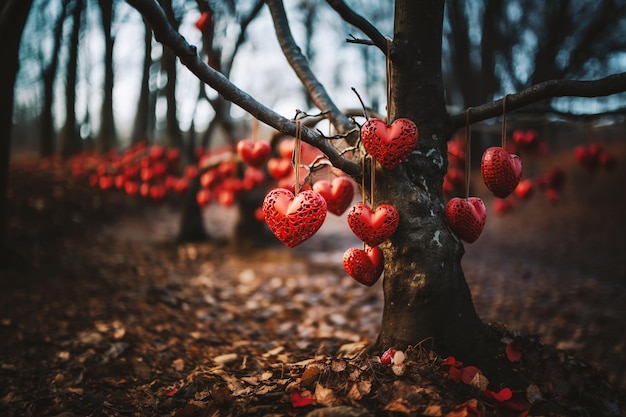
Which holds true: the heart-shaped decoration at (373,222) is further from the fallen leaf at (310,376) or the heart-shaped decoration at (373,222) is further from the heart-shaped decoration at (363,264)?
the fallen leaf at (310,376)

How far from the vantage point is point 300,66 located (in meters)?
2.68

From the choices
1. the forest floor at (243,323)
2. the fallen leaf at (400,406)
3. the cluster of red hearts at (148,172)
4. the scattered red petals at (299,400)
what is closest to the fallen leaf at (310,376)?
the forest floor at (243,323)

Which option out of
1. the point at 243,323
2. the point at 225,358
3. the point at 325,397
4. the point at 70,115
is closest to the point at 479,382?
the point at 325,397

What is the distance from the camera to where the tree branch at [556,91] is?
1925mm

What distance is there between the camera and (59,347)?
2.97m

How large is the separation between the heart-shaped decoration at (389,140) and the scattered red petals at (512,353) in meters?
1.31

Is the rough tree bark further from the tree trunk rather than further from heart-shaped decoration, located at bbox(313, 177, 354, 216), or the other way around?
heart-shaped decoration, located at bbox(313, 177, 354, 216)

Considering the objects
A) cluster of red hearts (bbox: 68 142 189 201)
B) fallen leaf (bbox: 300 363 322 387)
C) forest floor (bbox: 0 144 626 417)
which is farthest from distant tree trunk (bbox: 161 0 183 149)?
fallen leaf (bbox: 300 363 322 387)

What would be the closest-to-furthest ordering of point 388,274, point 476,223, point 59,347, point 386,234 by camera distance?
point 386,234 < point 476,223 < point 388,274 < point 59,347

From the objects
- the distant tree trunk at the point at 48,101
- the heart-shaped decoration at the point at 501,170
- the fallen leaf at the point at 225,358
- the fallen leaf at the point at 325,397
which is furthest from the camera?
the distant tree trunk at the point at 48,101

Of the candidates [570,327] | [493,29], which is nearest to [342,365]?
[570,327]

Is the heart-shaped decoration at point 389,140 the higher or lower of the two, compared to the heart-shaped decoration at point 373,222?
higher

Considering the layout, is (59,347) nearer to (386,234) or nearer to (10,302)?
(10,302)

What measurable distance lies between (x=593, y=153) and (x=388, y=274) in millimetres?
3173
